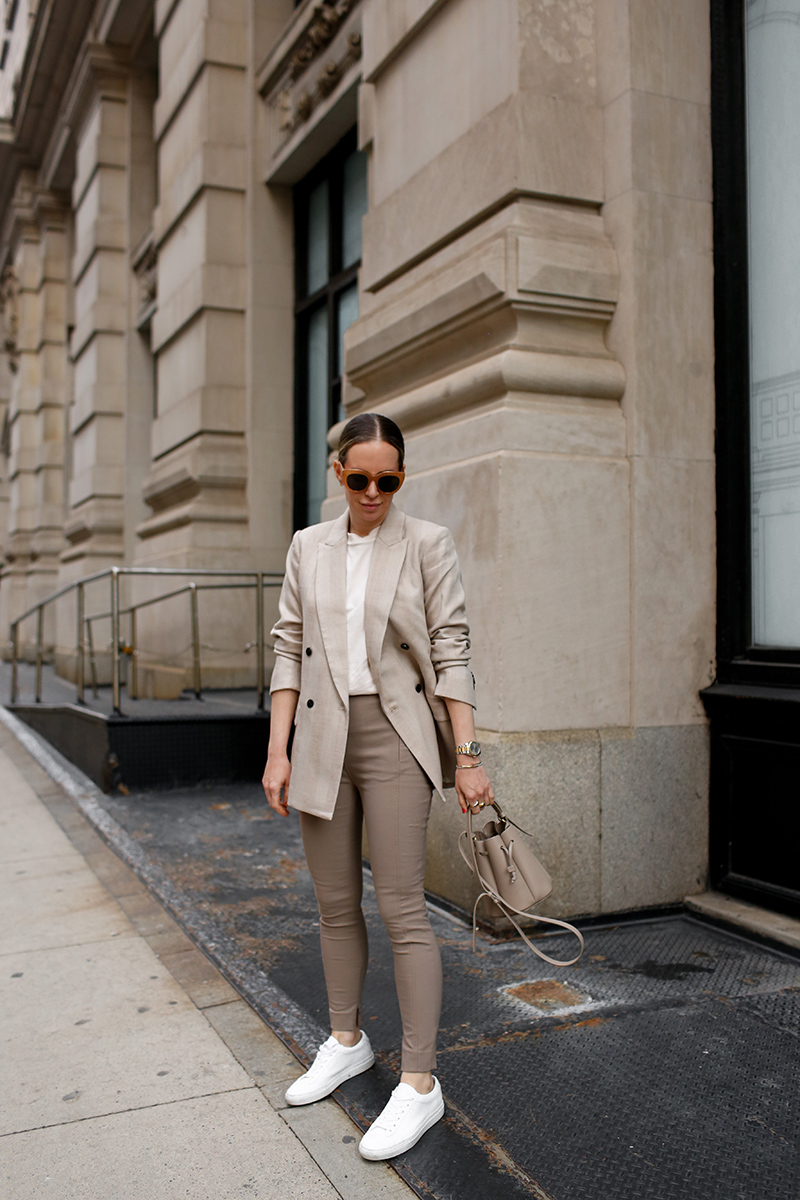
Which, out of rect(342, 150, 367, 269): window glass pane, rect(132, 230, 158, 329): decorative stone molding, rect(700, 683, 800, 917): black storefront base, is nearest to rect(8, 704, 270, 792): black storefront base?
rect(700, 683, 800, 917): black storefront base

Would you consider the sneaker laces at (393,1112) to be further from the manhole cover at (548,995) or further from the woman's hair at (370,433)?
the woman's hair at (370,433)

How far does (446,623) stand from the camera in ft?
9.71

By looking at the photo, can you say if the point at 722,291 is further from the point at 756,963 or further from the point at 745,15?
the point at 756,963

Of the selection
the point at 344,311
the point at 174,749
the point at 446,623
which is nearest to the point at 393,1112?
the point at 446,623

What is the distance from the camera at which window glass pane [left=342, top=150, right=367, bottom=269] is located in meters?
9.02

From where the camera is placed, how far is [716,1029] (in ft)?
11.3

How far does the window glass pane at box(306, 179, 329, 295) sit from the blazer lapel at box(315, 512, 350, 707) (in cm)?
736

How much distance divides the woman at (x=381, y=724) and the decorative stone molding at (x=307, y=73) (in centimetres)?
663

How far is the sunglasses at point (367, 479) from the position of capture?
2.88m

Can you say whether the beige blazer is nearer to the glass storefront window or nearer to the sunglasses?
the sunglasses

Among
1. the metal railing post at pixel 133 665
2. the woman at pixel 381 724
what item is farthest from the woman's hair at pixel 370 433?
the metal railing post at pixel 133 665

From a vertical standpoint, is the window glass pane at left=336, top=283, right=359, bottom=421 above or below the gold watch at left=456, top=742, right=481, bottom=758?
above

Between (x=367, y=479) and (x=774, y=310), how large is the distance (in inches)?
110

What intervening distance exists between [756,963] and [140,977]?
2.46 m
